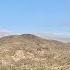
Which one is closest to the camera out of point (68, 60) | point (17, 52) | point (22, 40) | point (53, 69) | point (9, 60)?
point (53, 69)

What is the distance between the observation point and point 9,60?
8181 cm

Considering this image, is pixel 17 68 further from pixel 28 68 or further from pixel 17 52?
pixel 17 52

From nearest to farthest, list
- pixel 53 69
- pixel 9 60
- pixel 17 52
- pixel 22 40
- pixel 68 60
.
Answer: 1. pixel 53 69
2. pixel 68 60
3. pixel 9 60
4. pixel 17 52
5. pixel 22 40

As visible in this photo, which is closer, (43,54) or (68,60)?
(68,60)

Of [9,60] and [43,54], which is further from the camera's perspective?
[43,54]

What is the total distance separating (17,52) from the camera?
9044cm

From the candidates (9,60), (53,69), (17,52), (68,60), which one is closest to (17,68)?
(53,69)

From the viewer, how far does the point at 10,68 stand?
60312mm

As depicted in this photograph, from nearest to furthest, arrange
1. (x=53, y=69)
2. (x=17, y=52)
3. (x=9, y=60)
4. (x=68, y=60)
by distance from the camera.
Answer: (x=53, y=69) → (x=68, y=60) → (x=9, y=60) → (x=17, y=52)

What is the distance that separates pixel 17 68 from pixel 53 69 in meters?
8.00

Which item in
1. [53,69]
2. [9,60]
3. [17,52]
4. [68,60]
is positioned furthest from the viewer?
[17,52]

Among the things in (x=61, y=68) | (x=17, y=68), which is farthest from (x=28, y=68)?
(x=61, y=68)

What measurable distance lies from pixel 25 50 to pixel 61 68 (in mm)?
34869

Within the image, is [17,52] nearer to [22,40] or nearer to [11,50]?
[11,50]
